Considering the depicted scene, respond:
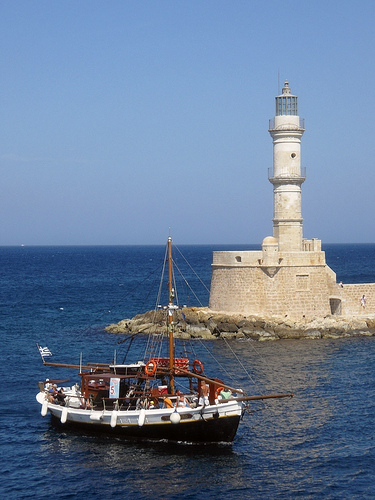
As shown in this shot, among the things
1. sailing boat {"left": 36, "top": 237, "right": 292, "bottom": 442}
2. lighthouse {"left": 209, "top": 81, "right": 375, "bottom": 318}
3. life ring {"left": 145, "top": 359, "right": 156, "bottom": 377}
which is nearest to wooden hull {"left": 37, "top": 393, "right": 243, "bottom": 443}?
sailing boat {"left": 36, "top": 237, "right": 292, "bottom": 442}

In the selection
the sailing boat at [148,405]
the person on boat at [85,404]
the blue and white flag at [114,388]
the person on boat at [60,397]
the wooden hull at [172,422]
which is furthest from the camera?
the person on boat at [60,397]

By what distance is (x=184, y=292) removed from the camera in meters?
75.7

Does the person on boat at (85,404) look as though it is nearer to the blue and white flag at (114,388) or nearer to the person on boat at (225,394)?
the blue and white flag at (114,388)

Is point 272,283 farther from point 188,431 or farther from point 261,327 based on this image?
point 188,431

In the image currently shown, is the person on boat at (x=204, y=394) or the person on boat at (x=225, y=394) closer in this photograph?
the person on boat at (x=204, y=394)

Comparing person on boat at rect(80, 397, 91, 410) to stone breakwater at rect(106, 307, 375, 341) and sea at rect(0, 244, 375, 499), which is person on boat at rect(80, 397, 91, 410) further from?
stone breakwater at rect(106, 307, 375, 341)

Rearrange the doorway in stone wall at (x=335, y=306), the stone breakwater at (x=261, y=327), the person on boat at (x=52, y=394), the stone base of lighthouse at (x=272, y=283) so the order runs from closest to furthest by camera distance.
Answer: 1. the person on boat at (x=52, y=394)
2. the stone breakwater at (x=261, y=327)
3. the stone base of lighthouse at (x=272, y=283)
4. the doorway in stone wall at (x=335, y=306)

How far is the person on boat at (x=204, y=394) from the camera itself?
1033 inches

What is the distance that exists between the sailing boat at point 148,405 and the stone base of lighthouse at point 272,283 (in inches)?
659

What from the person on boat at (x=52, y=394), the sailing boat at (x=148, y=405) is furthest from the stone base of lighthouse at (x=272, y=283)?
the person on boat at (x=52, y=394)

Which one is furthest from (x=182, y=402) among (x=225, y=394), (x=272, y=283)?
(x=272, y=283)

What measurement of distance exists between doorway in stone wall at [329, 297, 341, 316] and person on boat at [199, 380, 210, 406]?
70.7 ft

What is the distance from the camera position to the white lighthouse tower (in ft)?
156

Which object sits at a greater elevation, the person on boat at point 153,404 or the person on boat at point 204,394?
the person on boat at point 204,394
